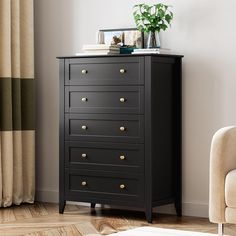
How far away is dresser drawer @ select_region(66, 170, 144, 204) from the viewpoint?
15.4ft

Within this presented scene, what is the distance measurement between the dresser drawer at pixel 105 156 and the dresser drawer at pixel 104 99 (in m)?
0.24

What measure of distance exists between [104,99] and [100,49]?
354 millimetres

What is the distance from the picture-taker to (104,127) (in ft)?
15.7

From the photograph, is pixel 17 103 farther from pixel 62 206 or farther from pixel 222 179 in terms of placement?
pixel 222 179

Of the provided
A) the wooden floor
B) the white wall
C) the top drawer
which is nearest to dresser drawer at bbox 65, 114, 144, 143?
the top drawer

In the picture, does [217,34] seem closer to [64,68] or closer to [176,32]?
[176,32]

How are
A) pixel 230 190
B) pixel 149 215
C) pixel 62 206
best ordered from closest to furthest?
pixel 230 190, pixel 149 215, pixel 62 206

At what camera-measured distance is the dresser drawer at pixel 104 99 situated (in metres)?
4.65

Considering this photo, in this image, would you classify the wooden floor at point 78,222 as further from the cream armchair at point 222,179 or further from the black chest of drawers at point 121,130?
the cream armchair at point 222,179

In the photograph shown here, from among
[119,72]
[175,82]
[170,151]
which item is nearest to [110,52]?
[119,72]

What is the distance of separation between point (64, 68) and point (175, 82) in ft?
2.58

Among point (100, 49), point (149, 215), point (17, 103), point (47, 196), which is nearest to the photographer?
point (149, 215)

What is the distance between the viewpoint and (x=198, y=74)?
15.9 ft

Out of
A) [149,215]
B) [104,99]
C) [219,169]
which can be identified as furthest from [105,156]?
[219,169]
